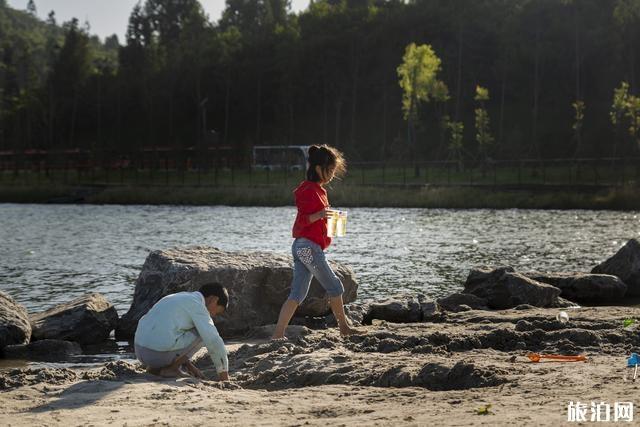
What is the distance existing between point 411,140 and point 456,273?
68.2 m

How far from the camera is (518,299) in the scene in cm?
1883

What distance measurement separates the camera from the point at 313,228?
13312 millimetres

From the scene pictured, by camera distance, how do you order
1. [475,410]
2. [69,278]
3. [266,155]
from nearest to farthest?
[475,410] → [69,278] → [266,155]

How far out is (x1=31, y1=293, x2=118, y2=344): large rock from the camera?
16344mm

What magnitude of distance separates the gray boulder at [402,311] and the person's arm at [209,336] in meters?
5.96

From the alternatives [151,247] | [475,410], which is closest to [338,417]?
[475,410]

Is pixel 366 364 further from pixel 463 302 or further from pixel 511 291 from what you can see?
pixel 511 291

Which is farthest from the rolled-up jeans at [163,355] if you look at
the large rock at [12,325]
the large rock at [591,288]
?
the large rock at [591,288]

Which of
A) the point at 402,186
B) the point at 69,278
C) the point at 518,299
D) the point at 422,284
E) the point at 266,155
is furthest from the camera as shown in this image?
the point at 266,155

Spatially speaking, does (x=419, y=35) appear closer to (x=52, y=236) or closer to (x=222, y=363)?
(x=52, y=236)

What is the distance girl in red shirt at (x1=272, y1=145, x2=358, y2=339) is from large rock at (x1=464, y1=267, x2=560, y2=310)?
6193 mm

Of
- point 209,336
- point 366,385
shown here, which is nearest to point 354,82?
point 209,336

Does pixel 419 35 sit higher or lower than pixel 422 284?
higher

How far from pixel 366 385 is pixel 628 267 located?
12904 millimetres
